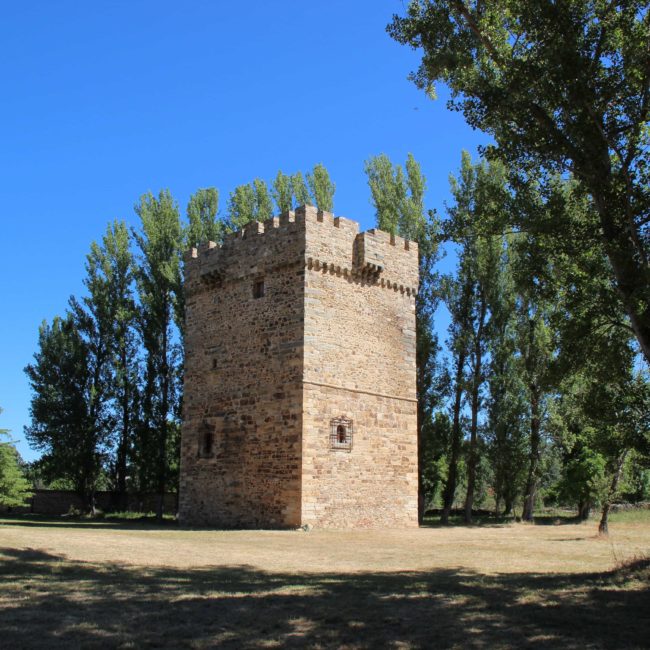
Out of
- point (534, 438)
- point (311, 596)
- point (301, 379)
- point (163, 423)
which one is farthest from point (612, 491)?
point (163, 423)

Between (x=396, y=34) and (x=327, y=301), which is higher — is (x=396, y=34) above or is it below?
above

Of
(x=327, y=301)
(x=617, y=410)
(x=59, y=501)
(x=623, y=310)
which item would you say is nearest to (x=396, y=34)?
(x=623, y=310)

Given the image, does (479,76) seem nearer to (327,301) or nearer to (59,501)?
(327,301)

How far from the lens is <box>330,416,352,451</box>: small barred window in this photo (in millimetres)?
17297

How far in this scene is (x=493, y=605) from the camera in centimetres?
671

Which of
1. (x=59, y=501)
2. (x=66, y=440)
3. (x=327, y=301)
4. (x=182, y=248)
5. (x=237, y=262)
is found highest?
(x=182, y=248)

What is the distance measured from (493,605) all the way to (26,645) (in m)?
4.06

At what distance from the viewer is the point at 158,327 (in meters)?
26.5

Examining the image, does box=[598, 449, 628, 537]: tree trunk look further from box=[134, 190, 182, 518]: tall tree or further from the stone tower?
box=[134, 190, 182, 518]: tall tree

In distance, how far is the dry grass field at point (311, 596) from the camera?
18.1 ft

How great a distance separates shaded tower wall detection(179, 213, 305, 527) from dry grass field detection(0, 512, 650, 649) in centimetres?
483

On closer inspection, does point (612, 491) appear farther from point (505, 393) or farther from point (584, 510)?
point (584, 510)

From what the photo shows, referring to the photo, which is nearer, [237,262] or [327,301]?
[327,301]

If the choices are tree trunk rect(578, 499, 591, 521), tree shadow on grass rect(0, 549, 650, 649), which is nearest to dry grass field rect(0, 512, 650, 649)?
tree shadow on grass rect(0, 549, 650, 649)
